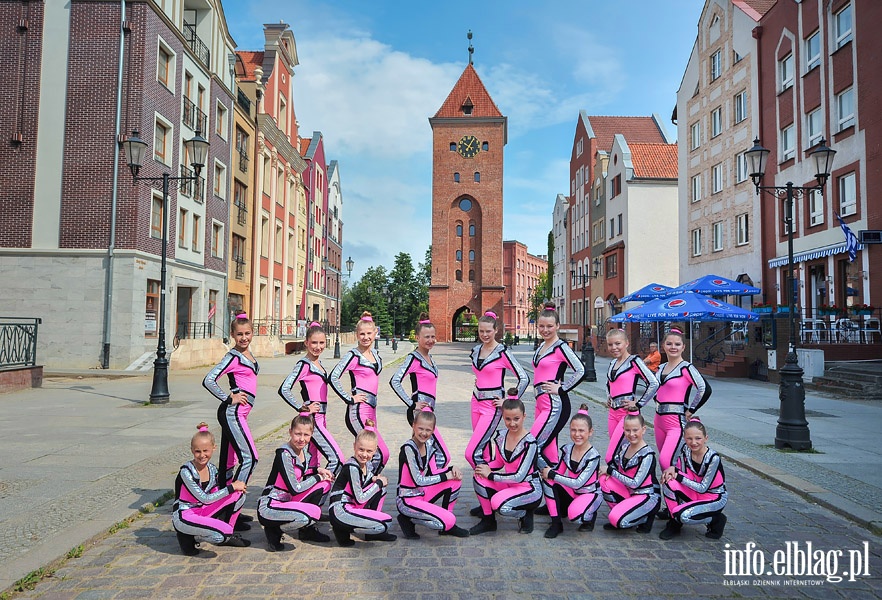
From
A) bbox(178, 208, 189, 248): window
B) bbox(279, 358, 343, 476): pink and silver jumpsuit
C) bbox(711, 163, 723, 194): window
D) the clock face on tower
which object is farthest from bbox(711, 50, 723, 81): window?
the clock face on tower

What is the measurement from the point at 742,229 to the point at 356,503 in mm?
25193

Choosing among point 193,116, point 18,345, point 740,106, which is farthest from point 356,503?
point 740,106

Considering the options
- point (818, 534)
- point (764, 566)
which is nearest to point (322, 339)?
point (764, 566)

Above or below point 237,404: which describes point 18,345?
above

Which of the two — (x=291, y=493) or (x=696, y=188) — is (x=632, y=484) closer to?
(x=291, y=493)

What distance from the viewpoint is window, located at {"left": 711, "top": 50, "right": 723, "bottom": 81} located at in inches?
1084

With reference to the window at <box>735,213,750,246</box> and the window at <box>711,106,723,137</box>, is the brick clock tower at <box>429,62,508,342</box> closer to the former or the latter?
the window at <box>711,106,723,137</box>

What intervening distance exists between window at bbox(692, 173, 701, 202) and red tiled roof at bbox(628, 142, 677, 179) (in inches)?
271

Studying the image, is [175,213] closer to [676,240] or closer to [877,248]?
[877,248]

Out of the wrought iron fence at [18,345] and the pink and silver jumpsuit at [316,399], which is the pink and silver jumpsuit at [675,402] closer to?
the pink and silver jumpsuit at [316,399]

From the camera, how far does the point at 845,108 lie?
1889cm

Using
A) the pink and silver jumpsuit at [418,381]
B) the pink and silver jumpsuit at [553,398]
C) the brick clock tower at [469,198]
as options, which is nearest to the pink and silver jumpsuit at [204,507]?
the pink and silver jumpsuit at [418,381]

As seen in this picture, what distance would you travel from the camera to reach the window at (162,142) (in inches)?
862

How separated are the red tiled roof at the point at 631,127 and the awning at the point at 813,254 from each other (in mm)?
27344
